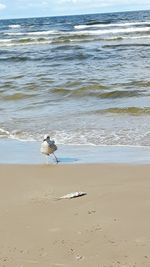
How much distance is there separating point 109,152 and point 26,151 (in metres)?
1.20

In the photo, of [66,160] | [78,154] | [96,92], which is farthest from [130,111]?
[66,160]

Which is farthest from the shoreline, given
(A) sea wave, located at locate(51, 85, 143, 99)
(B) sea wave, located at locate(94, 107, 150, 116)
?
(A) sea wave, located at locate(51, 85, 143, 99)

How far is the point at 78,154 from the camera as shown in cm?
732
